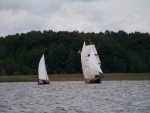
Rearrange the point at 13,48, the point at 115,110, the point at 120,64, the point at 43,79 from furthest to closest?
the point at 13,48 → the point at 120,64 → the point at 43,79 → the point at 115,110

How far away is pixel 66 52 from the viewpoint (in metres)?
165

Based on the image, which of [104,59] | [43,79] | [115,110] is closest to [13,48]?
[104,59]

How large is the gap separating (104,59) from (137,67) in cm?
958

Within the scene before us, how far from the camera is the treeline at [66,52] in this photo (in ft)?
523

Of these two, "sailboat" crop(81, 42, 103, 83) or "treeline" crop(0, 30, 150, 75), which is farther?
"treeline" crop(0, 30, 150, 75)

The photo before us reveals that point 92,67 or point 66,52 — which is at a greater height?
point 66,52

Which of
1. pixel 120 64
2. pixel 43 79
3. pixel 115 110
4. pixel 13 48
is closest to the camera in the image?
pixel 115 110

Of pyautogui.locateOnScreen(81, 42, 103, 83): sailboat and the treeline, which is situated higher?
the treeline

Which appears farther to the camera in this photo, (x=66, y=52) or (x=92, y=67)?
(x=66, y=52)

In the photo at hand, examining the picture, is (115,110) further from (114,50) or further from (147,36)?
(147,36)

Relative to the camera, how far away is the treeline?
159m

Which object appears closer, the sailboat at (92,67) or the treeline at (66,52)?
the sailboat at (92,67)

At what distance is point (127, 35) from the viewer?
191 meters

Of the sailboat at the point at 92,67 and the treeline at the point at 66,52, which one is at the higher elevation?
the treeline at the point at 66,52
